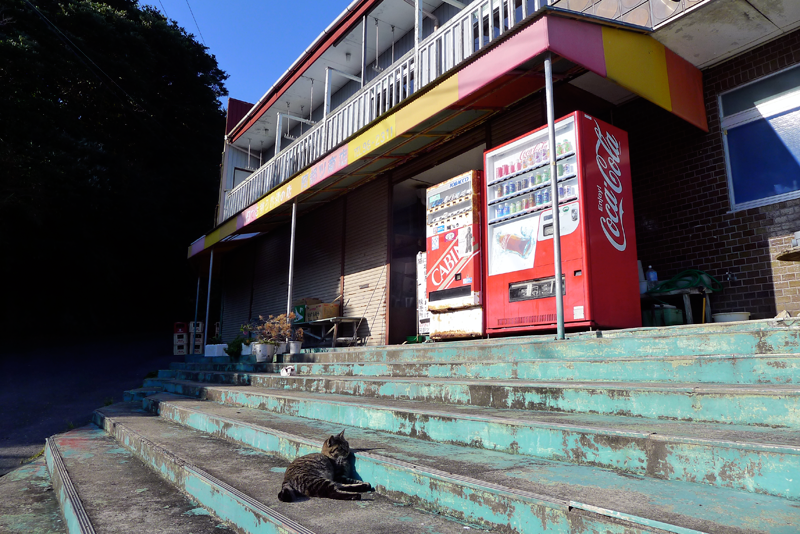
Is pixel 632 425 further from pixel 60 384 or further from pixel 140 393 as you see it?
pixel 60 384

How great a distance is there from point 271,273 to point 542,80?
29.5ft

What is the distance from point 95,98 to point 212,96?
5623 mm

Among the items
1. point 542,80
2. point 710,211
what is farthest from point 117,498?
point 710,211

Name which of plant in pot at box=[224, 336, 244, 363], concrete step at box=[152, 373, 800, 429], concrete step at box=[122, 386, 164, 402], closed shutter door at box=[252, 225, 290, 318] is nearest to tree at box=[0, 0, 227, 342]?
closed shutter door at box=[252, 225, 290, 318]

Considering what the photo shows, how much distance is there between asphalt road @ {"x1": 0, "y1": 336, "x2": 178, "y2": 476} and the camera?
7887 millimetres

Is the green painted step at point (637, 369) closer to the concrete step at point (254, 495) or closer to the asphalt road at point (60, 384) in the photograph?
the concrete step at point (254, 495)

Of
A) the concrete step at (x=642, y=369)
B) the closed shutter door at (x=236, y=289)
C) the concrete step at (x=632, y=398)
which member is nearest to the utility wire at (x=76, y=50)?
the closed shutter door at (x=236, y=289)

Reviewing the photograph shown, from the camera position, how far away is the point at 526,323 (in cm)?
529

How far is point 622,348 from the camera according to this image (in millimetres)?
3357

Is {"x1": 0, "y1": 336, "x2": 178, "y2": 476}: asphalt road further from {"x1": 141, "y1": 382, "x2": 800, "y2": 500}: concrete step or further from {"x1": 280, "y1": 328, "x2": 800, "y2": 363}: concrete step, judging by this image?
{"x1": 141, "y1": 382, "x2": 800, "y2": 500}: concrete step

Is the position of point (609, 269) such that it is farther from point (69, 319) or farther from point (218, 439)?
point (69, 319)

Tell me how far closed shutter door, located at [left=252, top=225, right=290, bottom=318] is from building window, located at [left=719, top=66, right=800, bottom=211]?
9.32 meters

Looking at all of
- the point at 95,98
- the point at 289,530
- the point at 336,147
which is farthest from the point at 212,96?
the point at 289,530

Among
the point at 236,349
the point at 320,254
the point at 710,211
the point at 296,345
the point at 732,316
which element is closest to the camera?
the point at 732,316
